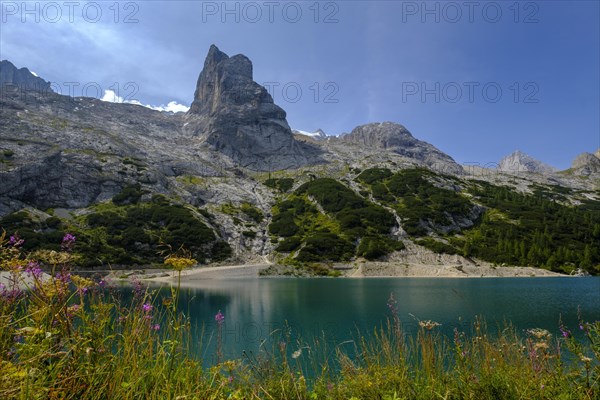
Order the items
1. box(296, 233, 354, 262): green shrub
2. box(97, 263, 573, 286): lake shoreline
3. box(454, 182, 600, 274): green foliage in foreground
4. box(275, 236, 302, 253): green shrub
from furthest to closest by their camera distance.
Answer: box(275, 236, 302, 253): green shrub < box(454, 182, 600, 274): green foliage in foreground < box(296, 233, 354, 262): green shrub < box(97, 263, 573, 286): lake shoreline

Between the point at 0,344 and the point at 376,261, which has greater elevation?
the point at 0,344

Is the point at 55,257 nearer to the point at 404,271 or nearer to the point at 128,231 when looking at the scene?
the point at 404,271

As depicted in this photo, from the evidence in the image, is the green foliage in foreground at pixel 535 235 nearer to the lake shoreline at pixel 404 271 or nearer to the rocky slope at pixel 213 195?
the rocky slope at pixel 213 195

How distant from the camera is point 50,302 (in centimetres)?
292

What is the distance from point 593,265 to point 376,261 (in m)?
48.4

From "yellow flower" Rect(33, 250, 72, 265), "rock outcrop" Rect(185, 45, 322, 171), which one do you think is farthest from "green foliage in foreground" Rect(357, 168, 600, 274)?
"yellow flower" Rect(33, 250, 72, 265)

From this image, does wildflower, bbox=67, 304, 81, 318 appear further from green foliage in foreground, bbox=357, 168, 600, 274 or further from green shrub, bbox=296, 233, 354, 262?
green foliage in foreground, bbox=357, 168, 600, 274

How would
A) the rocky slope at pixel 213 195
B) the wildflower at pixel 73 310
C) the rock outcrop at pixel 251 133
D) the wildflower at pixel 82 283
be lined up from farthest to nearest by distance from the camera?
1. the rock outcrop at pixel 251 133
2. the rocky slope at pixel 213 195
3. the wildflower at pixel 82 283
4. the wildflower at pixel 73 310

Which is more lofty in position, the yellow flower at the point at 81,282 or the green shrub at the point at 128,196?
the green shrub at the point at 128,196

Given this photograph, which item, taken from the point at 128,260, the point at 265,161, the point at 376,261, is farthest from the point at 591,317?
the point at 265,161

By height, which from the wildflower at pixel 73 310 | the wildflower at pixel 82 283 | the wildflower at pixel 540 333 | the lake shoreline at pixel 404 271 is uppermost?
the wildflower at pixel 82 283

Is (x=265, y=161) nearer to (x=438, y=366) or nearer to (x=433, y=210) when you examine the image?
(x=433, y=210)

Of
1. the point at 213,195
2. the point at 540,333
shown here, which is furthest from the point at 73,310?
the point at 213,195

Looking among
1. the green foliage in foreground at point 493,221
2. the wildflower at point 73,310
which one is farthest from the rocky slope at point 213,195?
the wildflower at point 73,310
